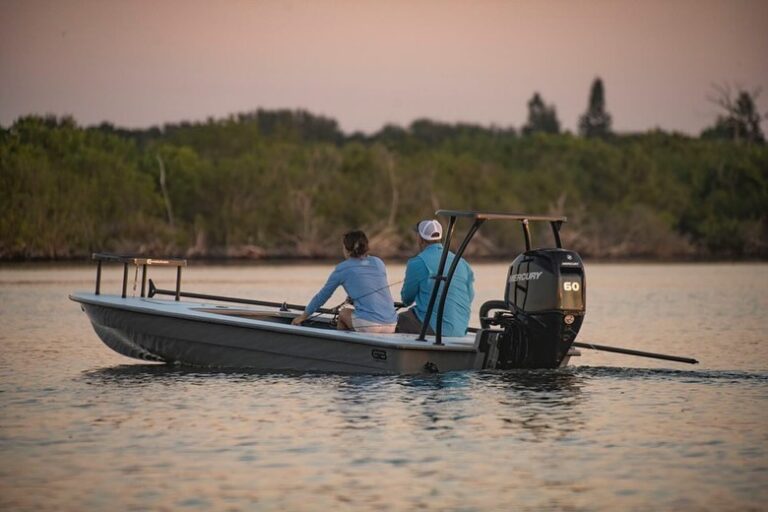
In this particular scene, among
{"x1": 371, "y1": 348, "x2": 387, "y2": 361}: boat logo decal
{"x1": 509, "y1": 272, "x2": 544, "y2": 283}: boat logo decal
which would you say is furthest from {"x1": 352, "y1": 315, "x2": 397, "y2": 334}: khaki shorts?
{"x1": 509, "y1": 272, "x2": 544, "y2": 283}: boat logo decal

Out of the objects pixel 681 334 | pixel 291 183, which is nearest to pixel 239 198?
pixel 291 183

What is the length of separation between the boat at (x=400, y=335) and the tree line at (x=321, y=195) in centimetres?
5180

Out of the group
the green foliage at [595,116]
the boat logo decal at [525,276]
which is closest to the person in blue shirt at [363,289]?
the boat logo decal at [525,276]

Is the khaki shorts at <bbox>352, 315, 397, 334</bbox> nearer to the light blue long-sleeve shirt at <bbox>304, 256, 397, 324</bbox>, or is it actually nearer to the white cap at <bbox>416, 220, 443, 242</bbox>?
the light blue long-sleeve shirt at <bbox>304, 256, 397, 324</bbox>

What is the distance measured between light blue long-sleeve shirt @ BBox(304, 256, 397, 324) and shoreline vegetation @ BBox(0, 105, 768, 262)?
53.4 metres

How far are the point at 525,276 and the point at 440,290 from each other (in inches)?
49.2

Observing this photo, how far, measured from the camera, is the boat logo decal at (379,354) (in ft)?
49.2

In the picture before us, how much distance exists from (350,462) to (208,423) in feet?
7.06

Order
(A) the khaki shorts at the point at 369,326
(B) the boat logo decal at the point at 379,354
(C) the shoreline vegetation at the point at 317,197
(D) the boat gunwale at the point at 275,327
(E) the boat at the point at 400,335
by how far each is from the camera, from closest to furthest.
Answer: (E) the boat at the point at 400,335 < (D) the boat gunwale at the point at 275,327 < (B) the boat logo decal at the point at 379,354 < (A) the khaki shorts at the point at 369,326 < (C) the shoreline vegetation at the point at 317,197

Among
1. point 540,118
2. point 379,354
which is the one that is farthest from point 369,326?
point 540,118

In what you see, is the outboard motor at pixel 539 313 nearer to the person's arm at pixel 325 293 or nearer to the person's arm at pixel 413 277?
the person's arm at pixel 413 277

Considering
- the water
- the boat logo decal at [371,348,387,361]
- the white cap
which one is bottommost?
the water

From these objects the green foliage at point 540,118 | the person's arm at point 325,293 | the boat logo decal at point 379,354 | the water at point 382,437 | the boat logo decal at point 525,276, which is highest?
the green foliage at point 540,118

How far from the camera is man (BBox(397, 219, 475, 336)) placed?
1519 cm
